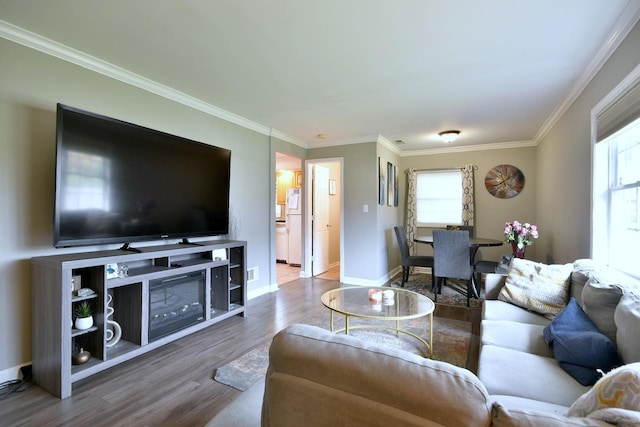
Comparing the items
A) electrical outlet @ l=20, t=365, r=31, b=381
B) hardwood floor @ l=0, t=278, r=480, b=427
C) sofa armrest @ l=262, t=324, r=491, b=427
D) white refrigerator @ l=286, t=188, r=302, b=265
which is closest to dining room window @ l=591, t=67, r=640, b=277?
hardwood floor @ l=0, t=278, r=480, b=427

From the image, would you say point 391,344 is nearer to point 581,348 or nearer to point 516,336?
point 516,336

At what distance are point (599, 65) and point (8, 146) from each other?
4313 mm

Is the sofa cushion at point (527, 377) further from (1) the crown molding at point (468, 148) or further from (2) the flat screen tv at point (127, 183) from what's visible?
(1) the crown molding at point (468, 148)

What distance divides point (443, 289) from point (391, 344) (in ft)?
7.39

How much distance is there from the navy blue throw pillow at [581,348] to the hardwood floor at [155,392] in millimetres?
901

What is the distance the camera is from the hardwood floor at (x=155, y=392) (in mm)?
1688

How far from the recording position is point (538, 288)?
2.27 meters

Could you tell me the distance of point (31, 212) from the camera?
2.11m

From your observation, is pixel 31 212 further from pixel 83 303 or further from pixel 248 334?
pixel 248 334

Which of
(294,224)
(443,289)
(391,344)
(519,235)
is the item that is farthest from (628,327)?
(294,224)

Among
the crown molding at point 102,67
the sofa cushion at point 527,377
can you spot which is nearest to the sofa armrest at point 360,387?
the sofa cushion at point 527,377

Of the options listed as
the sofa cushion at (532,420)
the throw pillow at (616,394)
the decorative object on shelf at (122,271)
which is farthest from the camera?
the decorative object on shelf at (122,271)

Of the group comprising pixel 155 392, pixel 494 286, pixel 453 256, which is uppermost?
A: pixel 453 256

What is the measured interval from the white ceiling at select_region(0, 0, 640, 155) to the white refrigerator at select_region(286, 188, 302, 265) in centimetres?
305
